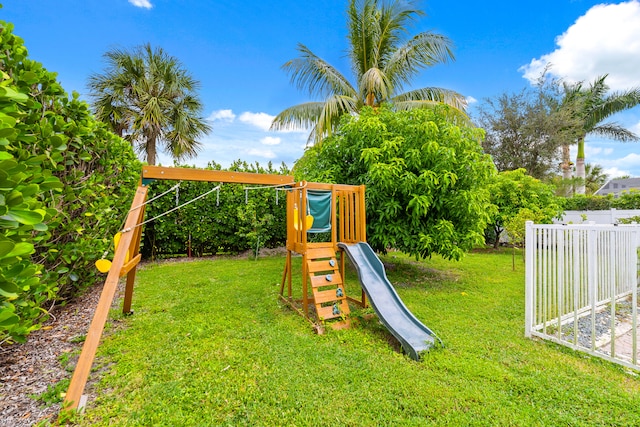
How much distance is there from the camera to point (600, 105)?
18.0 meters

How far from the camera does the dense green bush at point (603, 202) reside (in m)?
11.2

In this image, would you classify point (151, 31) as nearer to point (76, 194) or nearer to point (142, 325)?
point (76, 194)

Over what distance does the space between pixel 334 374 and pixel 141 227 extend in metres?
3.23

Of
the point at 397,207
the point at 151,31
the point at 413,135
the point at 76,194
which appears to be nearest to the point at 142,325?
the point at 76,194

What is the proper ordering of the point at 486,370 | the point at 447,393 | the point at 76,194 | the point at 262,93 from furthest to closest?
the point at 262,93
the point at 76,194
the point at 486,370
the point at 447,393

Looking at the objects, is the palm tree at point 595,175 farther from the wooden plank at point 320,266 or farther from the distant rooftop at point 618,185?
the wooden plank at point 320,266

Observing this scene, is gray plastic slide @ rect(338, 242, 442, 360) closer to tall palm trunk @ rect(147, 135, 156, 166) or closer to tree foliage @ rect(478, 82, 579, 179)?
tall palm trunk @ rect(147, 135, 156, 166)

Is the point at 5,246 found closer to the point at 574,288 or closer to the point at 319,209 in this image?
the point at 319,209

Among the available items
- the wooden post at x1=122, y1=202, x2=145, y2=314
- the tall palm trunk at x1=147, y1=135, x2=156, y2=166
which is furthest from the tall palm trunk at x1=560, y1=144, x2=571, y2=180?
the wooden post at x1=122, y1=202, x2=145, y2=314

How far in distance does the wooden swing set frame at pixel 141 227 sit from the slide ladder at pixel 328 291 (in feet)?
0.37

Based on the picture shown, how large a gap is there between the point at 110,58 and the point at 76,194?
9.08 m

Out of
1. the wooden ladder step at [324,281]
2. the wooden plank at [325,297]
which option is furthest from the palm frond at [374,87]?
the wooden plank at [325,297]

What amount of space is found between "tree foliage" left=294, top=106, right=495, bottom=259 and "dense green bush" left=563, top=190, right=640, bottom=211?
384 inches

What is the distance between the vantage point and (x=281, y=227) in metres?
9.19
